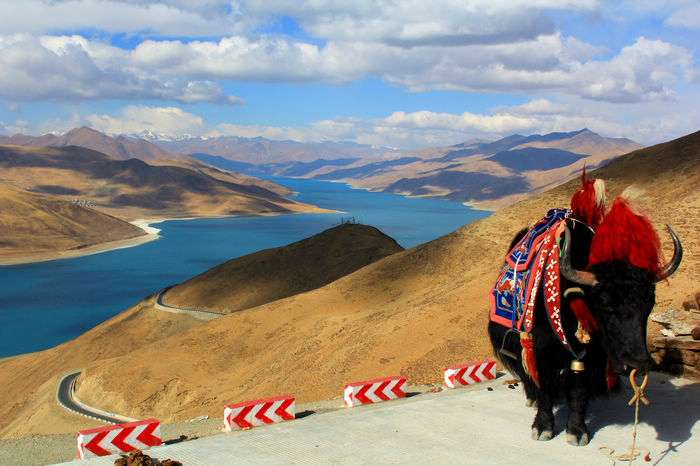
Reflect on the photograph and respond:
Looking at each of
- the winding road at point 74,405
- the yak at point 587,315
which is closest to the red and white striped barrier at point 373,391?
the yak at point 587,315

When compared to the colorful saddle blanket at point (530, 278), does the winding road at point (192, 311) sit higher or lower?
lower

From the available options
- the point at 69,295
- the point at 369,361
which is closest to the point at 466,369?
the point at 369,361

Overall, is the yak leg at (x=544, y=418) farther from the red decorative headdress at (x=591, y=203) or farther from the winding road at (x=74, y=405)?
the winding road at (x=74, y=405)

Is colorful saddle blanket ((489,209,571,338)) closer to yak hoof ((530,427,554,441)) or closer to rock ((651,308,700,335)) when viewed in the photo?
yak hoof ((530,427,554,441))

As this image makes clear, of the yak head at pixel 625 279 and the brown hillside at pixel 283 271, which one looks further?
the brown hillside at pixel 283 271

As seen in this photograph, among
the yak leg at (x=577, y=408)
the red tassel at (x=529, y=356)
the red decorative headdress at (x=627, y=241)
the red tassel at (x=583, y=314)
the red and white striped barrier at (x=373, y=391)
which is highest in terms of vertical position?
the red decorative headdress at (x=627, y=241)

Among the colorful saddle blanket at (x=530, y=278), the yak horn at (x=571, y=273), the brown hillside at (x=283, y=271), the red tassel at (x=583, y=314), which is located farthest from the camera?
the brown hillside at (x=283, y=271)

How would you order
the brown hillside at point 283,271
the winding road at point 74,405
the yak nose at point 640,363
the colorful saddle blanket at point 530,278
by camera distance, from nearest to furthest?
the yak nose at point 640,363 → the colorful saddle blanket at point 530,278 → the winding road at point 74,405 → the brown hillside at point 283,271

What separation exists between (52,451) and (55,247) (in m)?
103

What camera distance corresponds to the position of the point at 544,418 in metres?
7.02

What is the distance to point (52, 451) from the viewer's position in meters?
11.2

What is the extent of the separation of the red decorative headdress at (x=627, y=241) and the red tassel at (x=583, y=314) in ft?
1.50

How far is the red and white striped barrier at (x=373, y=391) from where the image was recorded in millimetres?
10396

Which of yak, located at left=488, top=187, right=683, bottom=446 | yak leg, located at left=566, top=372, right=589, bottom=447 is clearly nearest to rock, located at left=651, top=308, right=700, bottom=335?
yak, located at left=488, top=187, right=683, bottom=446
